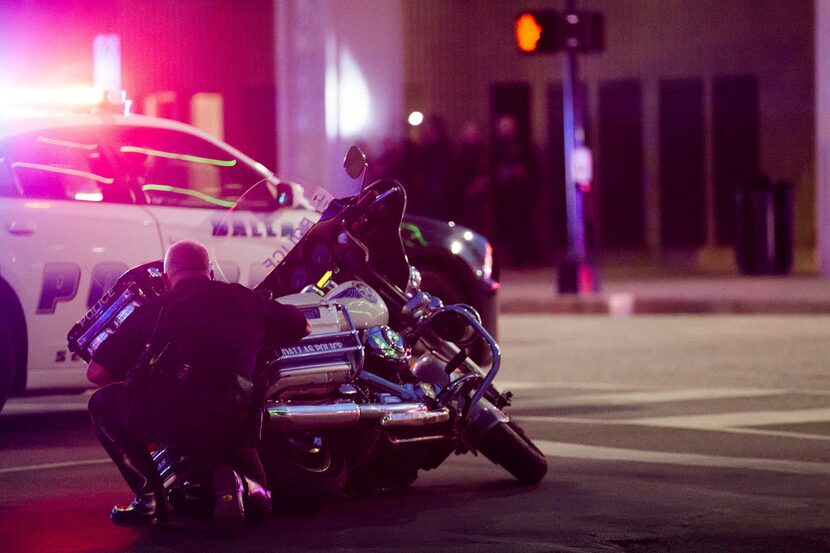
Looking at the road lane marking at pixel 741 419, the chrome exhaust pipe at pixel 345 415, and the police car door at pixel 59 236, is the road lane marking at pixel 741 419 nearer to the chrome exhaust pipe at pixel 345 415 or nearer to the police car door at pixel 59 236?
the chrome exhaust pipe at pixel 345 415

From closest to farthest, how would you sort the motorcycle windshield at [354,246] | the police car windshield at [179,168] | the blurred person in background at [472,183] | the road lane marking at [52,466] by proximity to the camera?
the motorcycle windshield at [354,246] < the road lane marking at [52,466] < the police car windshield at [179,168] < the blurred person in background at [472,183]

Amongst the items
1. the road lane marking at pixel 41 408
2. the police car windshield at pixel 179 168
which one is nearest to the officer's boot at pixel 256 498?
the police car windshield at pixel 179 168

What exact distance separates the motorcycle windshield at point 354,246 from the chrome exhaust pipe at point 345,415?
65 cm

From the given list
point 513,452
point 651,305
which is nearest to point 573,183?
point 651,305

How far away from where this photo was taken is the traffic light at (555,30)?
1939 centimetres

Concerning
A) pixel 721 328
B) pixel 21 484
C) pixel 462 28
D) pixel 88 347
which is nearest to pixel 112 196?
pixel 21 484

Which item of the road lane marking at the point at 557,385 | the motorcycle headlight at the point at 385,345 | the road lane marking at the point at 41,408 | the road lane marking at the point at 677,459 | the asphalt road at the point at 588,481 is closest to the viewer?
the asphalt road at the point at 588,481

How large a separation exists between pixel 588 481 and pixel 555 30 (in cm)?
1146

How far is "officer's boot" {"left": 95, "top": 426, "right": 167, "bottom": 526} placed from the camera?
7.38m

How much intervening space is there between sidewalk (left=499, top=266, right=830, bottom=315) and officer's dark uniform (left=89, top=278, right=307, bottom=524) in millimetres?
11389

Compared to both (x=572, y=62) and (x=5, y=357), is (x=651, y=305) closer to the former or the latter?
(x=572, y=62)

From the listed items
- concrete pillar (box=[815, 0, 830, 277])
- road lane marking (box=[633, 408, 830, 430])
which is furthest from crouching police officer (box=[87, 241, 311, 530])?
concrete pillar (box=[815, 0, 830, 277])

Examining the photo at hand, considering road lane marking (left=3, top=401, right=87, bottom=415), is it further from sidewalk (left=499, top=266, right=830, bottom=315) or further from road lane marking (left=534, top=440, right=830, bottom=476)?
sidewalk (left=499, top=266, right=830, bottom=315)

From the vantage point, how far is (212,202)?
11.4m
